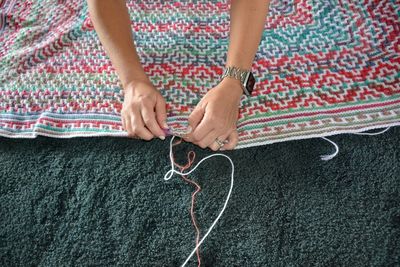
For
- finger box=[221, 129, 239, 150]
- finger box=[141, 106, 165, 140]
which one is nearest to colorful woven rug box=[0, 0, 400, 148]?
finger box=[221, 129, 239, 150]

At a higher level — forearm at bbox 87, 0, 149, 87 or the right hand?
forearm at bbox 87, 0, 149, 87

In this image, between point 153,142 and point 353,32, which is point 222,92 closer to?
point 153,142

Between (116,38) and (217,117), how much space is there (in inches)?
13.8

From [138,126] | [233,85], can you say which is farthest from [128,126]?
[233,85]

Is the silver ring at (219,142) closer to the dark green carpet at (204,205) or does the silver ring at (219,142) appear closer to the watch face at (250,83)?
the dark green carpet at (204,205)

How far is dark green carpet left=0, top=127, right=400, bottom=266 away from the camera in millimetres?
873

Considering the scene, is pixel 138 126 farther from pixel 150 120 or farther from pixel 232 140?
pixel 232 140

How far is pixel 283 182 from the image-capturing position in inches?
38.0

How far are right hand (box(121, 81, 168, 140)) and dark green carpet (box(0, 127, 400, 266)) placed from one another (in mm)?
98

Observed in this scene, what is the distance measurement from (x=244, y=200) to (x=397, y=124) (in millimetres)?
Answer: 447

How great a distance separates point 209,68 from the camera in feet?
3.89

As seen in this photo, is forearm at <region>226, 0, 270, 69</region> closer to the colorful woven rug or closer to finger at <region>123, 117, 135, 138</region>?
the colorful woven rug

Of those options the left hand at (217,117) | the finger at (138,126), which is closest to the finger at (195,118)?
the left hand at (217,117)

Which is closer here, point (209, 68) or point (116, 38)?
point (116, 38)
